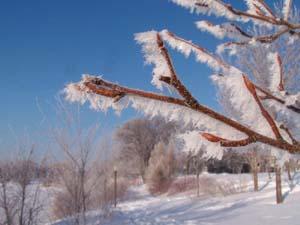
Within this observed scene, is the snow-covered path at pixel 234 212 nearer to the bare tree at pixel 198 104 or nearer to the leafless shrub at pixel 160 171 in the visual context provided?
the leafless shrub at pixel 160 171

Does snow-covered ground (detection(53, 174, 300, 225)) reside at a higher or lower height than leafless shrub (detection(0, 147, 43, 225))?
lower

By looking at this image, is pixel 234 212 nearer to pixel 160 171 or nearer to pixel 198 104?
pixel 198 104

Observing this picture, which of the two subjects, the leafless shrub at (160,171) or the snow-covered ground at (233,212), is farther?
the leafless shrub at (160,171)

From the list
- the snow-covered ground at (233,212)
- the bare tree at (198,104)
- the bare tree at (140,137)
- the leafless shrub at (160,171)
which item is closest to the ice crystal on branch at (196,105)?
the bare tree at (198,104)

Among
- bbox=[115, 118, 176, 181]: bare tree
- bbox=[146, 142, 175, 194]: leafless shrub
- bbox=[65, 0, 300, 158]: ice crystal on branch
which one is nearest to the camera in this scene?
bbox=[65, 0, 300, 158]: ice crystal on branch

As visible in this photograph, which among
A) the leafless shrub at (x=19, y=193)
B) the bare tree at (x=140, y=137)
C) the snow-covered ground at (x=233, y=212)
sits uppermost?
the bare tree at (x=140, y=137)

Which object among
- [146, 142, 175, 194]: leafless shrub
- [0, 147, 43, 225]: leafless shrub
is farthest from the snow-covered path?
[146, 142, 175, 194]: leafless shrub

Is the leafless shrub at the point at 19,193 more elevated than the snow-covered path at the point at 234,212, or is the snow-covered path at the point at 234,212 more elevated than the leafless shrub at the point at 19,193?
the leafless shrub at the point at 19,193

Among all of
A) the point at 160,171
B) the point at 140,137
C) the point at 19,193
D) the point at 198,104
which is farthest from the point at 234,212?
the point at 140,137

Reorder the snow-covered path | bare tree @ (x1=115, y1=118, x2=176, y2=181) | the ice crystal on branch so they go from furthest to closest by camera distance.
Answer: bare tree @ (x1=115, y1=118, x2=176, y2=181), the snow-covered path, the ice crystal on branch

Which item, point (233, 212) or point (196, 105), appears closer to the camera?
point (196, 105)

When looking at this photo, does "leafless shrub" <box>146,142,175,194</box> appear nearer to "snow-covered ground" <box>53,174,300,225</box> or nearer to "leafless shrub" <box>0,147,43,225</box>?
"snow-covered ground" <box>53,174,300,225</box>

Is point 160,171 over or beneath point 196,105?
beneath

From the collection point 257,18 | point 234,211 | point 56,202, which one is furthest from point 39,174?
point 257,18
